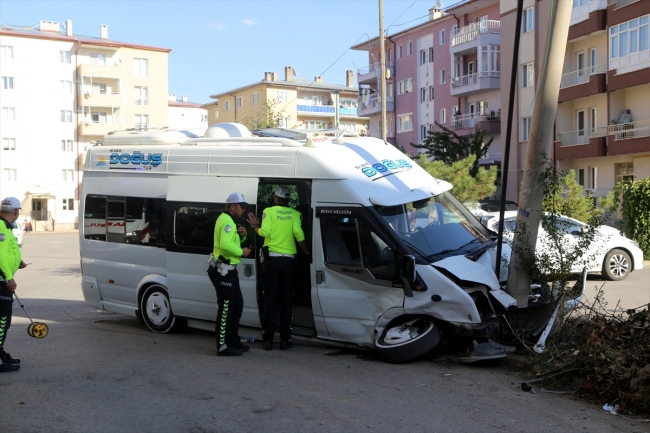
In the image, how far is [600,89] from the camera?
32375mm

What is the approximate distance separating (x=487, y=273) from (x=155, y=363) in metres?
3.97

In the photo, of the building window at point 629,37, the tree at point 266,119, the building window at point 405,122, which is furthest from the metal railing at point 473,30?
the tree at point 266,119

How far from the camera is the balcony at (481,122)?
44.1 meters

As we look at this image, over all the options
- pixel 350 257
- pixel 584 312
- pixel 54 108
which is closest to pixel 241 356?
pixel 350 257

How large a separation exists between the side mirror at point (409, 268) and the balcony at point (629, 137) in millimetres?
24965

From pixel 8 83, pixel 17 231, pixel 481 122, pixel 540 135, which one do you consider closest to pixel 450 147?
pixel 481 122

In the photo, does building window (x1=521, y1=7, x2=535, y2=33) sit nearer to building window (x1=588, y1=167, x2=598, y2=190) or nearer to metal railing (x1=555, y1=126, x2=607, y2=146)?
metal railing (x1=555, y1=126, x2=607, y2=146)

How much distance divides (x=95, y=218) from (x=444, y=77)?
42.9 metres

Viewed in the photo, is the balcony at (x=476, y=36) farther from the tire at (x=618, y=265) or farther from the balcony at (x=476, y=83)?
the tire at (x=618, y=265)

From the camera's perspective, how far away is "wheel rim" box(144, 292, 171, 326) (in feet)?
34.3

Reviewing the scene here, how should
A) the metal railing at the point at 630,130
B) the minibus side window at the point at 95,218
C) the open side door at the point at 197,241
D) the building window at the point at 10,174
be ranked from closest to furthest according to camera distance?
1. the open side door at the point at 197,241
2. the minibus side window at the point at 95,218
3. the metal railing at the point at 630,130
4. the building window at the point at 10,174

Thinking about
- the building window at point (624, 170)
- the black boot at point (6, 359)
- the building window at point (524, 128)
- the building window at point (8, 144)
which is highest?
the building window at point (8, 144)

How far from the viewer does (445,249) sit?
28.2 feet

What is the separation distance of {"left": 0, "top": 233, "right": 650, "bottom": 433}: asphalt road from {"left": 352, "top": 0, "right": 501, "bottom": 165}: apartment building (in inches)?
1216
